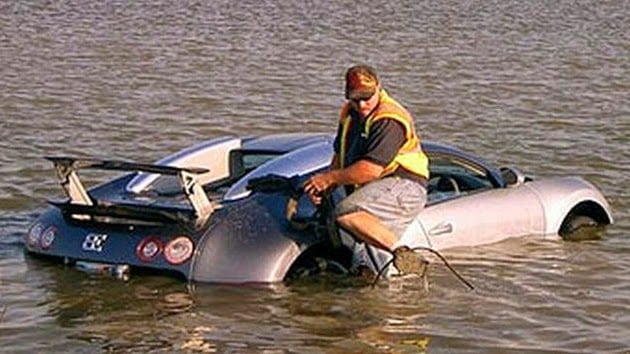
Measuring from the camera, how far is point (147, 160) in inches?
655

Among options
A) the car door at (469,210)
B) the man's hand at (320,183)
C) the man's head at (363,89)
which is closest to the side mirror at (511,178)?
the car door at (469,210)

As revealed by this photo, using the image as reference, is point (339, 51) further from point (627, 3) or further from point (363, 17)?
point (627, 3)

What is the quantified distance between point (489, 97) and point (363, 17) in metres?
13.6

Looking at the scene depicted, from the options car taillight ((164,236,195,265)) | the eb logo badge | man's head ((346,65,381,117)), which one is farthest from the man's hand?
the eb logo badge

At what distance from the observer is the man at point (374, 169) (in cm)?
1036

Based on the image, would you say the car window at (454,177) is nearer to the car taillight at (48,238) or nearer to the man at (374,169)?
the man at (374,169)

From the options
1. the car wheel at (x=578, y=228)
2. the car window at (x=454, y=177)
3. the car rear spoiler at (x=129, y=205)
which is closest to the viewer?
the car rear spoiler at (x=129, y=205)

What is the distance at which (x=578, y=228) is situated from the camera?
41.8 feet

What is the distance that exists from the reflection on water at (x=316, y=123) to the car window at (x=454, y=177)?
1.55 ft

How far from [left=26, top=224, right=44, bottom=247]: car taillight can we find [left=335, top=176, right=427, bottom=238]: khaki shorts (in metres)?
2.13

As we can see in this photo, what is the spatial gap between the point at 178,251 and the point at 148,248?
0.69 ft

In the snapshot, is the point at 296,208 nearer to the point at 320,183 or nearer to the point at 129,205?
the point at 320,183

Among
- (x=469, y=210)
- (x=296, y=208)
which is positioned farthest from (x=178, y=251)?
(x=469, y=210)

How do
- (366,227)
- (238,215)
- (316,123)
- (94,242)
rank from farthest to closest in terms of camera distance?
(316,123), (94,242), (238,215), (366,227)
